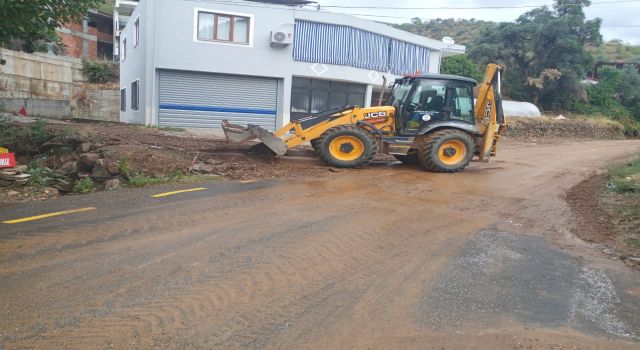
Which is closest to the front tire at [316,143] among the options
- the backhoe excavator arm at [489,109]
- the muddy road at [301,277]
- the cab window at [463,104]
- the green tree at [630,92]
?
the cab window at [463,104]

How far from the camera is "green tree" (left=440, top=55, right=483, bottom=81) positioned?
32781 mm

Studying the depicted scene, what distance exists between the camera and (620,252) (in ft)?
21.7

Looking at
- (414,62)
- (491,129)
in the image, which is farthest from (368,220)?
(414,62)

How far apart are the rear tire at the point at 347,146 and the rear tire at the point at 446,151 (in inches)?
51.0

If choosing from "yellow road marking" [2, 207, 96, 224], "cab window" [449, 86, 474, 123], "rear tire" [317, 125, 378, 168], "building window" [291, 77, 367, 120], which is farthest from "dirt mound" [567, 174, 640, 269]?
"building window" [291, 77, 367, 120]

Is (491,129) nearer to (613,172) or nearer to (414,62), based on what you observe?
(613,172)

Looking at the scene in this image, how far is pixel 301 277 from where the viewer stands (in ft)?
16.9

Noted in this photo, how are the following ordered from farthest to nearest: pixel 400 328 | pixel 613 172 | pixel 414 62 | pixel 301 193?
pixel 414 62 < pixel 613 172 < pixel 301 193 < pixel 400 328

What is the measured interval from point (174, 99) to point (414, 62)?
12320mm

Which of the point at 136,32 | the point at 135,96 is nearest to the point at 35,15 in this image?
the point at 135,96

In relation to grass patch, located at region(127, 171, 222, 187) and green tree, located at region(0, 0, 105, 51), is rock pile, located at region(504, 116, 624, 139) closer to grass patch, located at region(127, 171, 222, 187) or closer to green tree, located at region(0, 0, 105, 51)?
grass patch, located at region(127, 171, 222, 187)

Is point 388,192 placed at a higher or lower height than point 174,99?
lower

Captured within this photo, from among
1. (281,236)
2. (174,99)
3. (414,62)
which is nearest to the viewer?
(281,236)

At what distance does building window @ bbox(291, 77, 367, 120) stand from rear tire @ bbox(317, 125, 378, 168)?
11670 millimetres
